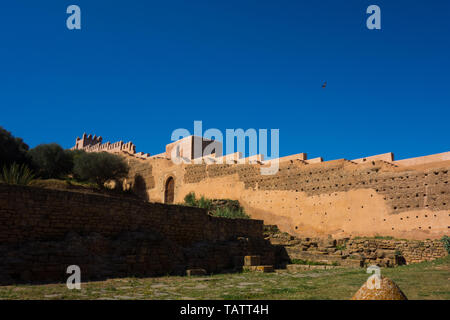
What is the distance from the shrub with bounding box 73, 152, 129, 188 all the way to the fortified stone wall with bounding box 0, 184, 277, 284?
18787 millimetres

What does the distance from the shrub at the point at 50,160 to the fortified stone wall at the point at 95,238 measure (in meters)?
20.4

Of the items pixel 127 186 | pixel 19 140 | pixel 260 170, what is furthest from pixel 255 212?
pixel 19 140

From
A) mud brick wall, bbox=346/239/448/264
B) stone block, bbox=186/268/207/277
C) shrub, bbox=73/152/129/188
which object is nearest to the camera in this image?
stone block, bbox=186/268/207/277

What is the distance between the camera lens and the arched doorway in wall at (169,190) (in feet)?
105

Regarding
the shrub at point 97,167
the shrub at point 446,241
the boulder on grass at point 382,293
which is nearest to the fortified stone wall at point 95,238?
the boulder on grass at point 382,293

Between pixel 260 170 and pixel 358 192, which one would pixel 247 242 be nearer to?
pixel 358 192

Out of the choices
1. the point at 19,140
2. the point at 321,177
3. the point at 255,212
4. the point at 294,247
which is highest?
the point at 19,140

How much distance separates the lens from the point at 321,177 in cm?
2209

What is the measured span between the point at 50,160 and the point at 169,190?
393 inches

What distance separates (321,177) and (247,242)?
9.87 meters

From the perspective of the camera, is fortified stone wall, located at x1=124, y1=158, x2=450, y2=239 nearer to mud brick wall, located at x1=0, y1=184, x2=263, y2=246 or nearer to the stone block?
mud brick wall, located at x1=0, y1=184, x2=263, y2=246

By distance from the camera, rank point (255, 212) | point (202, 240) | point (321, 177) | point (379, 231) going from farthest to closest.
Answer: 1. point (255, 212)
2. point (321, 177)
3. point (379, 231)
4. point (202, 240)

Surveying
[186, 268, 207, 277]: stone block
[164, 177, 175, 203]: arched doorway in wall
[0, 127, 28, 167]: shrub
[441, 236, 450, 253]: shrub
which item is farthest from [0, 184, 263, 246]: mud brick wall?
[0, 127, 28, 167]: shrub

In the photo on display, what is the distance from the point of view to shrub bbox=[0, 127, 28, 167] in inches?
1053
